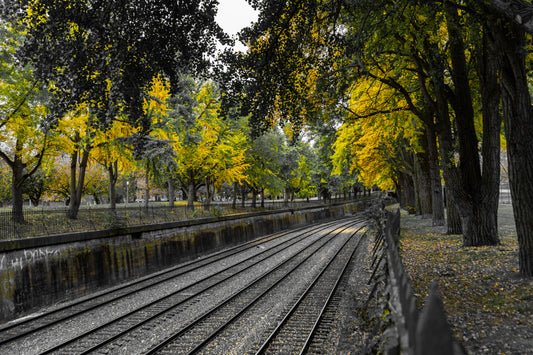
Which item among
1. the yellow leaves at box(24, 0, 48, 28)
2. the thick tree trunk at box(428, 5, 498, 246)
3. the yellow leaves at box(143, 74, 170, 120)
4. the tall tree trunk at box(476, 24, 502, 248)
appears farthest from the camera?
the yellow leaves at box(143, 74, 170, 120)

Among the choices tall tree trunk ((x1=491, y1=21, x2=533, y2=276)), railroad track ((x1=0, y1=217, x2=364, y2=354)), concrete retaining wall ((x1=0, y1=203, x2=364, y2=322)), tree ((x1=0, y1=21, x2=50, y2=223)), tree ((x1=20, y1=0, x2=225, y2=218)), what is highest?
tree ((x1=0, y1=21, x2=50, y2=223))

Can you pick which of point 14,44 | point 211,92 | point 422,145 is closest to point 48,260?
point 14,44

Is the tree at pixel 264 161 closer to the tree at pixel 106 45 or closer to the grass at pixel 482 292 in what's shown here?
the grass at pixel 482 292

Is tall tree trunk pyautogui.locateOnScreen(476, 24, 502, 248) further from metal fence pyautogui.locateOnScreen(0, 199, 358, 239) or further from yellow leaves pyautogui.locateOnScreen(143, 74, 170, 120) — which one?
metal fence pyautogui.locateOnScreen(0, 199, 358, 239)

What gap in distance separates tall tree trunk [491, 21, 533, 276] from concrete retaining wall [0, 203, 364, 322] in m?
14.8

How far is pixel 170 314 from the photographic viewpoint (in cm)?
955

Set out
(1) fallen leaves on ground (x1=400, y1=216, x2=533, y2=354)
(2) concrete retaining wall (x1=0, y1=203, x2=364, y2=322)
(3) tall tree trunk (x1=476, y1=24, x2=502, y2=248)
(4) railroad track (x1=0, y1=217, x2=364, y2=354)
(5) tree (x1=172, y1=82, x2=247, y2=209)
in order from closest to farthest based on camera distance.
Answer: (1) fallen leaves on ground (x1=400, y1=216, x2=533, y2=354)
(4) railroad track (x1=0, y1=217, x2=364, y2=354)
(3) tall tree trunk (x1=476, y1=24, x2=502, y2=248)
(2) concrete retaining wall (x1=0, y1=203, x2=364, y2=322)
(5) tree (x1=172, y1=82, x2=247, y2=209)

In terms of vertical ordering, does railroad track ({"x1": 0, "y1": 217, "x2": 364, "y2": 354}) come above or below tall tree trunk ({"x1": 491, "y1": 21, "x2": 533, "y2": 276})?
below

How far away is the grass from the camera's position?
15.2 ft

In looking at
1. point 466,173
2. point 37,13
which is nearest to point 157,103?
point 37,13

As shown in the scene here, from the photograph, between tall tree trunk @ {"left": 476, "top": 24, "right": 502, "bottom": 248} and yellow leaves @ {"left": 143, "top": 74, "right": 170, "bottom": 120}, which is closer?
tall tree trunk @ {"left": 476, "top": 24, "right": 502, "bottom": 248}

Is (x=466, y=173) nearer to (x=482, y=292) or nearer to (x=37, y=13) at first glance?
(x=482, y=292)

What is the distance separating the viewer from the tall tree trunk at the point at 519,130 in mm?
6391

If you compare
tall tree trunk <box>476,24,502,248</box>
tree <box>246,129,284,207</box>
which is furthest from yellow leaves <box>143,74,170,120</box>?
tree <box>246,129,284,207</box>
